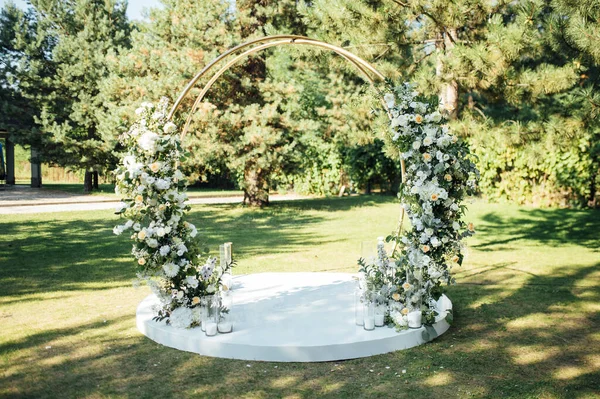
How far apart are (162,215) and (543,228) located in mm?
8532

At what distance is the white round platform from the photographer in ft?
12.5

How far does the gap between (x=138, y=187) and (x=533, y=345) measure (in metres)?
3.33

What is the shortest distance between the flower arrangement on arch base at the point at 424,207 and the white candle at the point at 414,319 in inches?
1.5

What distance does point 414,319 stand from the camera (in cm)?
423

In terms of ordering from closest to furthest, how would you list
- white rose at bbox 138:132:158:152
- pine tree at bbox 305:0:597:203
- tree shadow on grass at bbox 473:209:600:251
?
white rose at bbox 138:132:158:152
pine tree at bbox 305:0:597:203
tree shadow on grass at bbox 473:209:600:251

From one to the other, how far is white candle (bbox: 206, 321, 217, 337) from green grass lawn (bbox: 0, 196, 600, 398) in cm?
21

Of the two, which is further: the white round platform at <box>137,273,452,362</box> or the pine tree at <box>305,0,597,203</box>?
the pine tree at <box>305,0,597,203</box>

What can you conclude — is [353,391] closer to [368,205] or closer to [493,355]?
[493,355]

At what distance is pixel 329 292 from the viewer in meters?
5.43

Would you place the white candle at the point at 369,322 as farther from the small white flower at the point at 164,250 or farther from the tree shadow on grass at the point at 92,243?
the tree shadow on grass at the point at 92,243

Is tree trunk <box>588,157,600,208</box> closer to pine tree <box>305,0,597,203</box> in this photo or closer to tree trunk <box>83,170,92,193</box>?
pine tree <box>305,0,597,203</box>

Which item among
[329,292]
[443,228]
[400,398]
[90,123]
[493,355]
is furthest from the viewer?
[90,123]

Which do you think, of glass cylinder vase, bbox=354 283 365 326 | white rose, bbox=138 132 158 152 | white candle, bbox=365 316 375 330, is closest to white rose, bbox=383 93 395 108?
glass cylinder vase, bbox=354 283 365 326

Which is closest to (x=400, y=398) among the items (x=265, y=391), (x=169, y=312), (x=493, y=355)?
(x=265, y=391)
